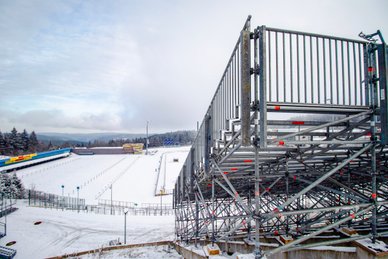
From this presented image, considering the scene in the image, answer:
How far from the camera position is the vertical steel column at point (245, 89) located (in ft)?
16.6

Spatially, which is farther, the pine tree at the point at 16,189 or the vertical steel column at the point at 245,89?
the pine tree at the point at 16,189

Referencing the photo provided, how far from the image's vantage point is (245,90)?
198 inches

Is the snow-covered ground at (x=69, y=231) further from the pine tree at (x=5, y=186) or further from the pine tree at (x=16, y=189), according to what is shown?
the pine tree at (x=16, y=189)

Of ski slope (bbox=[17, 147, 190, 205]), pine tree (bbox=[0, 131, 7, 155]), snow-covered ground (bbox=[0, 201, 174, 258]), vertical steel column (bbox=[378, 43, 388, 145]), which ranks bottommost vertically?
snow-covered ground (bbox=[0, 201, 174, 258])

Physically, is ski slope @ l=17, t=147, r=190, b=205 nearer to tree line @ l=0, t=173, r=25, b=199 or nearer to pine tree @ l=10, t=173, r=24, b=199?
pine tree @ l=10, t=173, r=24, b=199

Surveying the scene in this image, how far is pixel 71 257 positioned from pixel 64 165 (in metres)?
54.3

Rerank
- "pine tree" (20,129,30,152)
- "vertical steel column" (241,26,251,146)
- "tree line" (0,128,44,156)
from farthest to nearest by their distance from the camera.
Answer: "pine tree" (20,129,30,152) < "tree line" (0,128,44,156) < "vertical steel column" (241,26,251,146)

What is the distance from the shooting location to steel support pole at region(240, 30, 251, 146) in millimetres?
5047

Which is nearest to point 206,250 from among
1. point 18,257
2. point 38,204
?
point 18,257

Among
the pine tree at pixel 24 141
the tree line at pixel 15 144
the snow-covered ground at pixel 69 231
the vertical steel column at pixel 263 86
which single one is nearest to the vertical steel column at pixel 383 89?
the vertical steel column at pixel 263 86

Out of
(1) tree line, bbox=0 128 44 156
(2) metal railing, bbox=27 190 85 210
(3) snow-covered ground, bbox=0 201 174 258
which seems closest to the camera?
(3) snow-covered ground, bbox=0 201 174 258

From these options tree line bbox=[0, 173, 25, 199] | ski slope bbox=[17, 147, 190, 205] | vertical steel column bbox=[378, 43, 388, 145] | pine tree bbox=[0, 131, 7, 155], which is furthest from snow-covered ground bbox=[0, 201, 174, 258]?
pine tree bbox=[0, 131, 7, 155]

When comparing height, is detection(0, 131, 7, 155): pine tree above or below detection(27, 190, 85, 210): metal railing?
above

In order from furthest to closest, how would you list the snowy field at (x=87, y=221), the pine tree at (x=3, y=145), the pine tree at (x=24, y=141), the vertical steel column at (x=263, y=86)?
the pine tree at (x=24, y=141) < the pine tree at (x=3, y=145) < the snowy field at (x=87, y=221) < the vertical steel column at (x=263, y=86)
